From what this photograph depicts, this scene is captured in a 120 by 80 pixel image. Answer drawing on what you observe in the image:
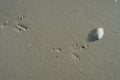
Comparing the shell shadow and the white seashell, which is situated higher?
the white seashell

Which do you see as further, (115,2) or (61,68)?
(115,2)

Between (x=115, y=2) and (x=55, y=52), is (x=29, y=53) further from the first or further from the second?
(x=115, y=2)

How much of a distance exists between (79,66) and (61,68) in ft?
0.45

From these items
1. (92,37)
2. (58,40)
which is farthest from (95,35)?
(58,40)

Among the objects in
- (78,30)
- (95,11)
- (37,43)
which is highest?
(95,11)

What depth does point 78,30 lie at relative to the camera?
168 centimetres

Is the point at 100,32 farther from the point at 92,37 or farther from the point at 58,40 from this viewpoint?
the point at 58,40

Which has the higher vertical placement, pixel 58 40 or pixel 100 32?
pixel 100 32

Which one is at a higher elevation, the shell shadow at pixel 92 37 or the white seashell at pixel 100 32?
the white seashell at pixel 100 32

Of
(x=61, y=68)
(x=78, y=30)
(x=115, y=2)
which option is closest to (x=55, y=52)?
(x=61, y=68)

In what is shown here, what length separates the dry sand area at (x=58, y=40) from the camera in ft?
5.25

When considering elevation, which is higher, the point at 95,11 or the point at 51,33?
the point at 95,11

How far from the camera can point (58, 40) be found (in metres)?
1.67

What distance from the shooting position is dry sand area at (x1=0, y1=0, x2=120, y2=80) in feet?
5.25
